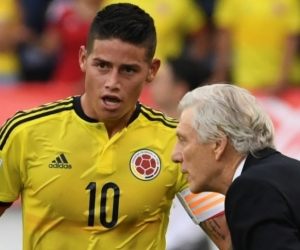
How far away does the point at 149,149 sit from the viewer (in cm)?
381

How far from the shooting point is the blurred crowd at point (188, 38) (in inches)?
322

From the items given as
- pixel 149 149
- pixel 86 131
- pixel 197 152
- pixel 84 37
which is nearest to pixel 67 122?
pixel 86 131

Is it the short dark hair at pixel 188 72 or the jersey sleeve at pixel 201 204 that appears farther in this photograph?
the short dark hair at pixel 188 72

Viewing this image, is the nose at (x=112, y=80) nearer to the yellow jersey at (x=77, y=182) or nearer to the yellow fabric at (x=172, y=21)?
the yellow jersey at (x=77, y=182)

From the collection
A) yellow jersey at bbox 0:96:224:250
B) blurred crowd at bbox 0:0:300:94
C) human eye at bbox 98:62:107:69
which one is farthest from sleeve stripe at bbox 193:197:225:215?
blurred crowd at bbox 0:0:300:94

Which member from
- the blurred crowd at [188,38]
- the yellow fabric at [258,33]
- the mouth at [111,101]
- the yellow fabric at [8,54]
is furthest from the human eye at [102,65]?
the yellow fabric at [8,54]

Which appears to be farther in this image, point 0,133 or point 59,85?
point 59,85

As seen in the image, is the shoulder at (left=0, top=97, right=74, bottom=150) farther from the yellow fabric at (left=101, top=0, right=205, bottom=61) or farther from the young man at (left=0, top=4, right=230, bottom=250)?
the yellow fabric at (left=101, top=0, right=205, bottom=61)

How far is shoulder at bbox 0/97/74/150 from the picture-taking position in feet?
12.1

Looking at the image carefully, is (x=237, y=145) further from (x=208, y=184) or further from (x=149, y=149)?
(x=149, y=149)

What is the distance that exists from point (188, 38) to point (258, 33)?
679 millimetres

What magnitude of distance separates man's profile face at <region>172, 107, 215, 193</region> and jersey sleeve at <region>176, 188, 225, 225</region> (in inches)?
23.6

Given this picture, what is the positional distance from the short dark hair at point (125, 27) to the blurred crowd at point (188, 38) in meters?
4.10

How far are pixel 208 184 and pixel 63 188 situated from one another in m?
0.75
